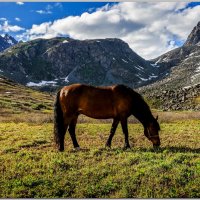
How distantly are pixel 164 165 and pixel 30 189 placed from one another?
5.73m

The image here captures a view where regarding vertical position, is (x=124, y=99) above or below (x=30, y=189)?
above

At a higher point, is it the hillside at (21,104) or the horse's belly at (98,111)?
the hillside at (21,104)

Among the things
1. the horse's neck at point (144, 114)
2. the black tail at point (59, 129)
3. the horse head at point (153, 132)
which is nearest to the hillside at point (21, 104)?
the black tail at point (59, 129)

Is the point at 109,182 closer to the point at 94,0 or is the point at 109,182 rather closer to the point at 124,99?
the point at 124,99

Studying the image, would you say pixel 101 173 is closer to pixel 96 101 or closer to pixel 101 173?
pixel 101 173

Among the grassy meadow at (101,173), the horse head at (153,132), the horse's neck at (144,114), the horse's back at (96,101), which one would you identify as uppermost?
the horse's back at (96,101)

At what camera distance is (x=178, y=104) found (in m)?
104

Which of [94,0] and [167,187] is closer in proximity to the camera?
[167,187]

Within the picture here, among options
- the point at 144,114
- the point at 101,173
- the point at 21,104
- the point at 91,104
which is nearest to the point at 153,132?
the point at 144,114

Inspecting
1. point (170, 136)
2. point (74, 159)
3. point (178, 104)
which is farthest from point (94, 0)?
point (178, 104)

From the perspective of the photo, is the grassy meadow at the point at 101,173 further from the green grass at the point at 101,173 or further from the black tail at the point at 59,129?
the black tail at the point at 59,129

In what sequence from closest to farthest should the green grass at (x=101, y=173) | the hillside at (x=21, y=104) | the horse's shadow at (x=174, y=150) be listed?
the green grass at (x=101, y=173), the horse's shadow at (x=174, y=150), the hillside at (x=21, y=104)

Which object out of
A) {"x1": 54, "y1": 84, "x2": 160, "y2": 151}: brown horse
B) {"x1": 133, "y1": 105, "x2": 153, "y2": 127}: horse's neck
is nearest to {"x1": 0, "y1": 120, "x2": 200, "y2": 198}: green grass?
{"x1": 54, "y1": 84, "x2": 160, "y2": 151}: brown horse

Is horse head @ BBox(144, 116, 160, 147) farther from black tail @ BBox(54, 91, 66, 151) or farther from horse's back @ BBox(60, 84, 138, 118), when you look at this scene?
black tail @ BBox(54, 91, 66, 151)
